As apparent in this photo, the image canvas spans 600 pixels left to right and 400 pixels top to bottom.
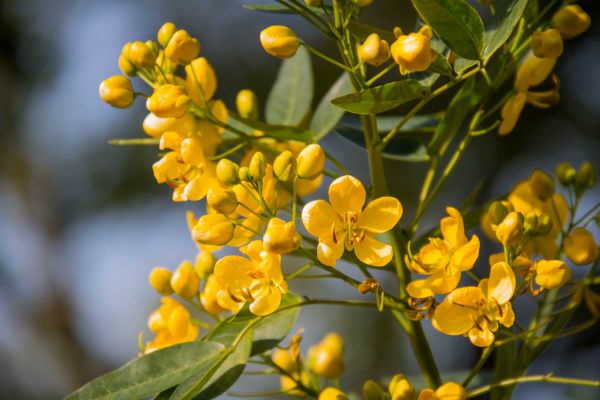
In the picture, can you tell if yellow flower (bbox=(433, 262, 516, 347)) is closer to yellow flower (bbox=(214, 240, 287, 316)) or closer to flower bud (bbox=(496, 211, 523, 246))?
flower bud (bbox=(496, 211, 523, 246))

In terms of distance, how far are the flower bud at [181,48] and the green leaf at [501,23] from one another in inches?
13.7

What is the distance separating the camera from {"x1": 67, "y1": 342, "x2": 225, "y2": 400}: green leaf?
2.84ft

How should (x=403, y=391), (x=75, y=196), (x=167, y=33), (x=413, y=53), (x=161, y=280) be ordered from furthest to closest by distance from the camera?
1. (x=75, y=196)
2. (x=161, y=280)
3. (x=167, y=33)
4. (x=403, y=391)
5. (x=413, y=53)

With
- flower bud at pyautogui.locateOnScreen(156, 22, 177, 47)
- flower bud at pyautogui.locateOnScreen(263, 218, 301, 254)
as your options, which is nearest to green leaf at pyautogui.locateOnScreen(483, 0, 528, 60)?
flower bud at pyautogui.locateOnScreen(263, 218, 301, 254)

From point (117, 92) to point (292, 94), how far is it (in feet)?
1.10

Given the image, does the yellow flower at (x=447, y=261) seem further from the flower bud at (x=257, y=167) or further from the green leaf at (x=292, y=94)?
the green leaf at (x=292, y=94)

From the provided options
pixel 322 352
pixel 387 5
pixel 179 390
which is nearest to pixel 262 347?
pixel 179 390

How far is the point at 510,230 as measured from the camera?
33.9 inches

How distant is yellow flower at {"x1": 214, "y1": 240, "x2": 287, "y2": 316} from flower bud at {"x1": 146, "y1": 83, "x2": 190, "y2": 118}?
0.18 meters

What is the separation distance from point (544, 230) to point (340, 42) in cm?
32

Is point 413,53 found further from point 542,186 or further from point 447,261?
point 542,186

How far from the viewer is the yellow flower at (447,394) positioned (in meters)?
0.86

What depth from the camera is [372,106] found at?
0.82 metres

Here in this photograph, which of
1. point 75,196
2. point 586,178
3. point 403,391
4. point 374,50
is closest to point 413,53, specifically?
point 374,50
